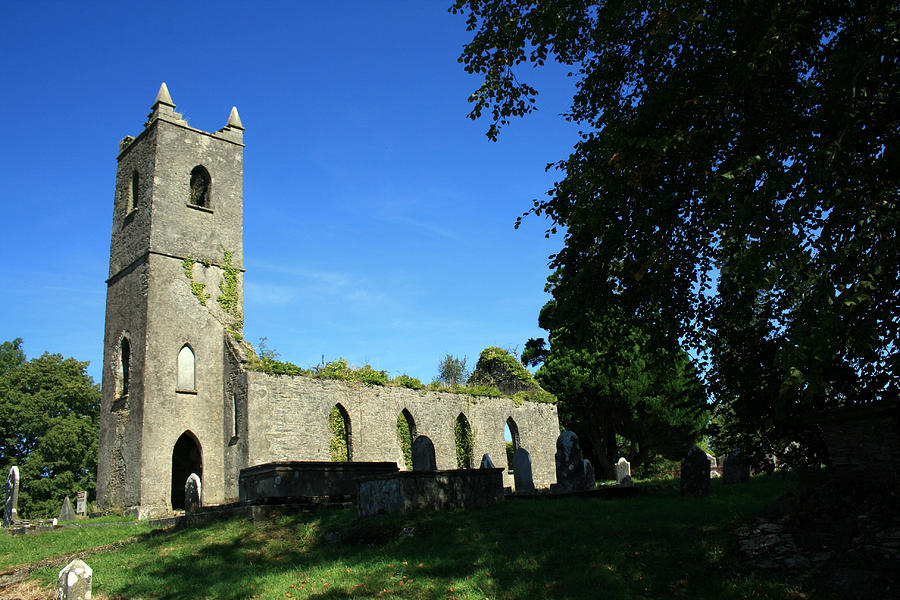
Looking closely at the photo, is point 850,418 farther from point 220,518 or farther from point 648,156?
point 220,518

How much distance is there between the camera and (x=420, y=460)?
17.9 meters

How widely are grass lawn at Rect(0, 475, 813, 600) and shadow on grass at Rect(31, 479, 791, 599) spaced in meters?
0.02

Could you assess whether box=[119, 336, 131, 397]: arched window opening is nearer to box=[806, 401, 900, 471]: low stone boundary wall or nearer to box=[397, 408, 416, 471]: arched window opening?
box=[397, 408, 416, 471]: arched window opening

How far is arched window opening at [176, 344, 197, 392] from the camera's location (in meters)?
22.4

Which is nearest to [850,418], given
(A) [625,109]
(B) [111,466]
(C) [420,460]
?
(A) [625,109]

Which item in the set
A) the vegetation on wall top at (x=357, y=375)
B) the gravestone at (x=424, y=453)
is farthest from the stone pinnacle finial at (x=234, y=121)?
the gravestone at (x=424, y=453)

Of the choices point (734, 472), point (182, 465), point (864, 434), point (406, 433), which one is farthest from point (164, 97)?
point (864, 434)

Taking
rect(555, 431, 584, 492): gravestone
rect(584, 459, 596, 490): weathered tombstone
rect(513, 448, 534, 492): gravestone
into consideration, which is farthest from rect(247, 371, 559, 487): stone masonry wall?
rect(555, 431, 584, 492): gravestone

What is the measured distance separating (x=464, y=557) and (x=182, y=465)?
768 inches

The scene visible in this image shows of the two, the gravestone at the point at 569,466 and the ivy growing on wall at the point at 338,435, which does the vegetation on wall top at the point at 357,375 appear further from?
the gravestone at the point at 569,466

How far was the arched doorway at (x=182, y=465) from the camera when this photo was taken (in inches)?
960

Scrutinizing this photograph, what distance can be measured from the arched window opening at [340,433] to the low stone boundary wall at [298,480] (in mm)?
8340

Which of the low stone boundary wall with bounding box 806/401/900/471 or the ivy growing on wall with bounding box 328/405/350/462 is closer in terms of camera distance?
the low stone boundary wall with bounding box 806/401/900/471

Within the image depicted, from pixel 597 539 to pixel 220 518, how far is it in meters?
7.44
